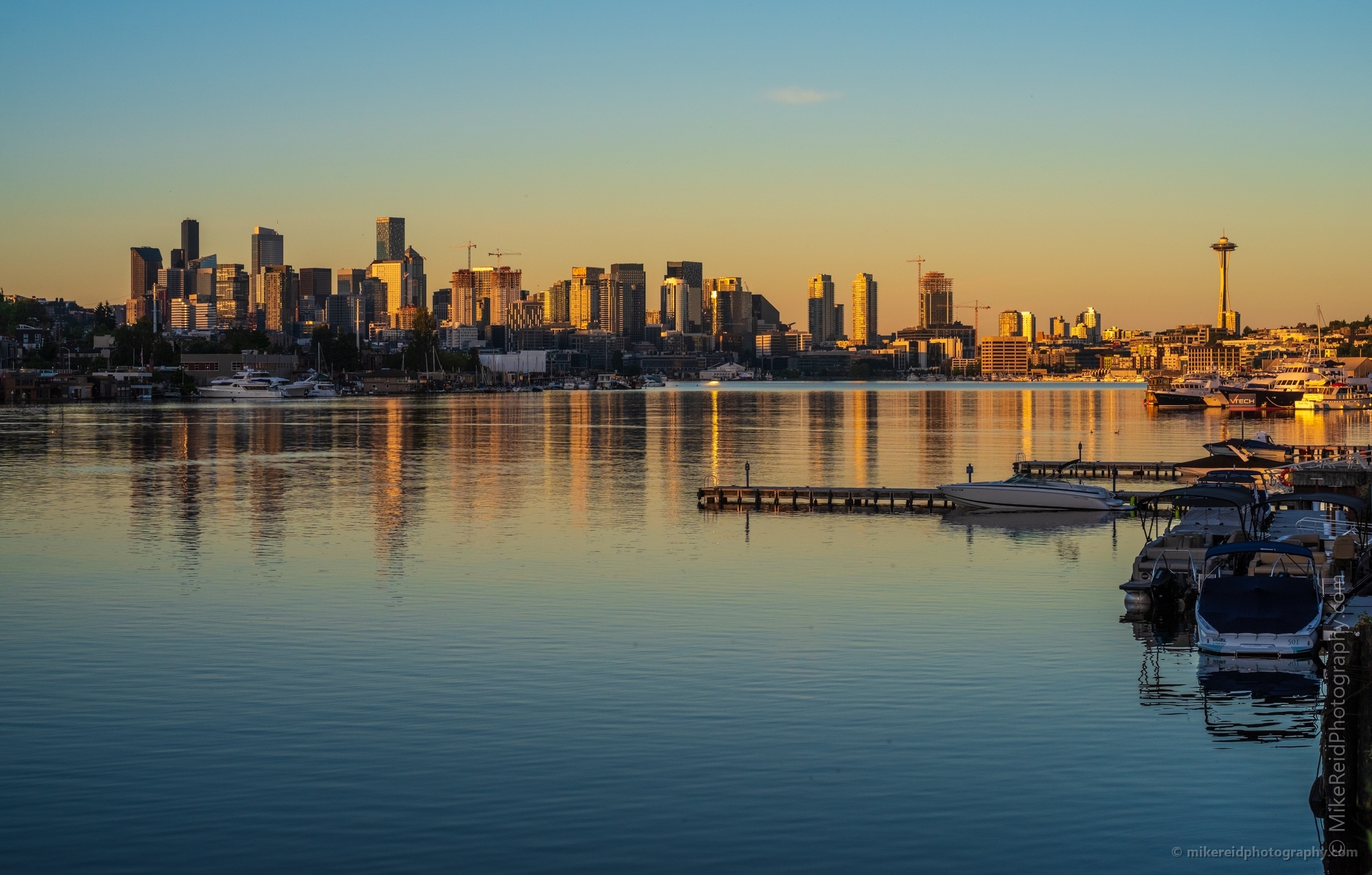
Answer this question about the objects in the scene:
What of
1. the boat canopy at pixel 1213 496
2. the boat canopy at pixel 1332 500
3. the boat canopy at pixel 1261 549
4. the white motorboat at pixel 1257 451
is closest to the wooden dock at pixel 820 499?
the white motorboat at pixel 1257 451

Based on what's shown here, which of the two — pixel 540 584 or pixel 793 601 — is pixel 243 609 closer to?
pixel 540 584

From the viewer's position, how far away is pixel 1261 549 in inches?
1499

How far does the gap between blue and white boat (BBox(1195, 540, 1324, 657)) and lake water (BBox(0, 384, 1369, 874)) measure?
37.4 inches

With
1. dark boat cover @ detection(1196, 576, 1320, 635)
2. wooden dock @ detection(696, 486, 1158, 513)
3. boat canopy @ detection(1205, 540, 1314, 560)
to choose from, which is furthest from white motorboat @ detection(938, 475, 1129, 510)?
dark boat cover @ detection(1196, 576, 1320, 635)

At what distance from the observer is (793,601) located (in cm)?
4278

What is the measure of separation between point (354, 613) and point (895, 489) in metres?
37.2

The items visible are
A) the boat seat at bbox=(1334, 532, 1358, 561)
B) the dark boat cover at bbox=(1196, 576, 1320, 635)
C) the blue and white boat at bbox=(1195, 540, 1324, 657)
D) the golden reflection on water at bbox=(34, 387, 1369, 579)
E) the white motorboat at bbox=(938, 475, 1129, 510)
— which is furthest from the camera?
the white motorboat at bbox=(938, 475, 1129, 510)

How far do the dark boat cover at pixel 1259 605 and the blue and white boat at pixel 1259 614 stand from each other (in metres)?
0.02

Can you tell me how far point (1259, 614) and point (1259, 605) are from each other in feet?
1.33

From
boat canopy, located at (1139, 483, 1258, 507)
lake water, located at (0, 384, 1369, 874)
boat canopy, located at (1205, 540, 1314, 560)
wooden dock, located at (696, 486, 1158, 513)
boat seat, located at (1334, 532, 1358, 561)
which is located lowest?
lake water, located at (0, 384, 1369, 874)

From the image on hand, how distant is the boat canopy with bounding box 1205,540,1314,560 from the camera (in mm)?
37719

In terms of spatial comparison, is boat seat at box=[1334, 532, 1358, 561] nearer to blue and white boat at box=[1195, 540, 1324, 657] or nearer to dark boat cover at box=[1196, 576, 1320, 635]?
blue and white boat at box=[1195, 540, 1324, 657]

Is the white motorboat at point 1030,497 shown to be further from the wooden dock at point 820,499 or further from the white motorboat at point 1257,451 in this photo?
the white motorboat at point 1257,451

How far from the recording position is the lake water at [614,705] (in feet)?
A: 70.6
